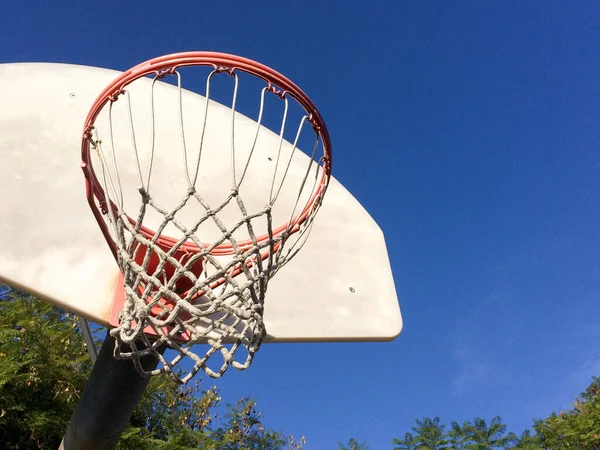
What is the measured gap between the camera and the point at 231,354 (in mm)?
2016

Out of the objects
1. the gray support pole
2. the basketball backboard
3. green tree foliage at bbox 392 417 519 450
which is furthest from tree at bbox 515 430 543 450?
the gray support pole

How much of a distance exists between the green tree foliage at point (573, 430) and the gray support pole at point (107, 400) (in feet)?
24.8

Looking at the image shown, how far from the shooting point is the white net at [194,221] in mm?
2051

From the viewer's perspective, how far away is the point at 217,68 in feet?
7.17

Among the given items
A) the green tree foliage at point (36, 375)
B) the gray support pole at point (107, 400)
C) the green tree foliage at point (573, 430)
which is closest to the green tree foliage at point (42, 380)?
the green tree foliage at point (36, 375)

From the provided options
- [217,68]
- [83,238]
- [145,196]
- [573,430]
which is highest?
[573,430]

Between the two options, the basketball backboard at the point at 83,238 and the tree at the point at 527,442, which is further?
the tree at the point at 527,442

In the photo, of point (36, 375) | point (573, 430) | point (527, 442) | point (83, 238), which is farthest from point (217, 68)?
point (573, 430)

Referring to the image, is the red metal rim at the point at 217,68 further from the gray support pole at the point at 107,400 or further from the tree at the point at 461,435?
the tree at the point at 461,435

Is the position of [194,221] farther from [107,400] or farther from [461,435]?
[461,435]

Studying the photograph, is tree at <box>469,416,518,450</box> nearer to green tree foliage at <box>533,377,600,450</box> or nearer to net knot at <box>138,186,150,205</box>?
green tree foliage at <box>533,377,600,450</box>

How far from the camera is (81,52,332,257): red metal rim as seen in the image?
219 cm

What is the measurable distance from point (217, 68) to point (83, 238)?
1111 millimetres

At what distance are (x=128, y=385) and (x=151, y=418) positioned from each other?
4.93m
